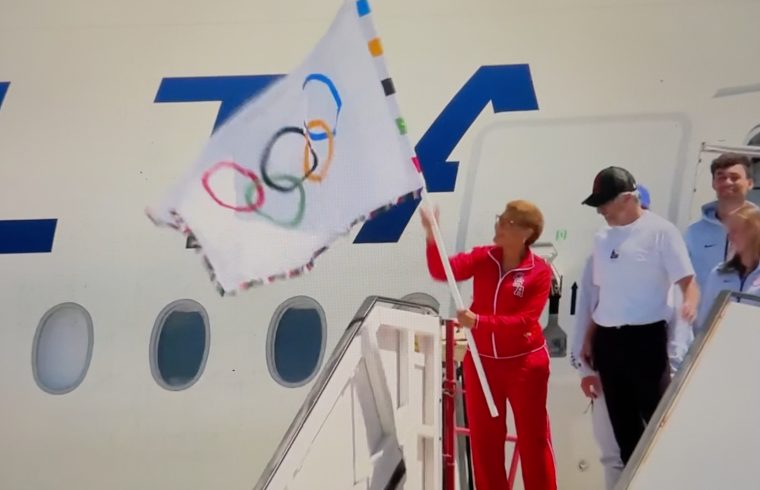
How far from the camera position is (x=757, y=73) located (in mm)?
2549

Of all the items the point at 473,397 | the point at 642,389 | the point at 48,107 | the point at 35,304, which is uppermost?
the point at 48,107

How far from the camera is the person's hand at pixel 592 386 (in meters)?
2.49

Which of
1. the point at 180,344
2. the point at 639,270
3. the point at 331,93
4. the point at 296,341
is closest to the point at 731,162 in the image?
the point at 639,270

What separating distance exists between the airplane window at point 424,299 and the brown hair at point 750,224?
1.08 metres

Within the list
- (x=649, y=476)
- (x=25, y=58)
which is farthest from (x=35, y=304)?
(x=649, y=476)

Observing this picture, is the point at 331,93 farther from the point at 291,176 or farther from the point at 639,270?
the point at 639,270

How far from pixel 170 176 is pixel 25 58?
0.81m

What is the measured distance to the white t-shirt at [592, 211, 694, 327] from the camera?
236 cm

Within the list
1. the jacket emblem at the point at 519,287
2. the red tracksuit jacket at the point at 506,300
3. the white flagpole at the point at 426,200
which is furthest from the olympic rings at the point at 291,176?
the jacket emblem at the point at 519,287

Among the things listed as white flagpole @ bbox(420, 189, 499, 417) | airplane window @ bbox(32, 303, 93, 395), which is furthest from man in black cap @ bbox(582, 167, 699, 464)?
airplane window @ bbox(32, 303, 93, 395)

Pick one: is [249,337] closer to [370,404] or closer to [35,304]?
[370,404]

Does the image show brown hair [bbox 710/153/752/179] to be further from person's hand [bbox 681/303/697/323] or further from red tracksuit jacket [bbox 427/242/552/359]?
red tracksuit jacket [bbox 427/242/552/359]

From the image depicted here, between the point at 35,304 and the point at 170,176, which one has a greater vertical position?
the point at 170,176

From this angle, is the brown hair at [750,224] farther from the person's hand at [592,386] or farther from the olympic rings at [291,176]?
the olympic rings at [291,176]
